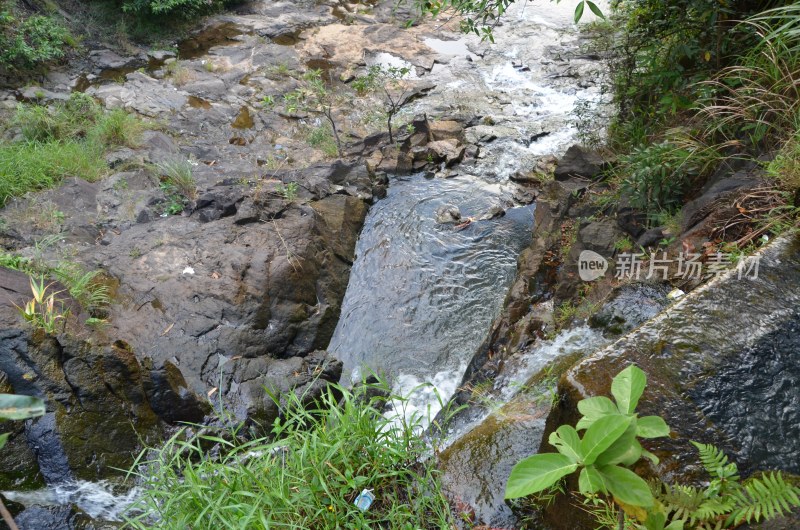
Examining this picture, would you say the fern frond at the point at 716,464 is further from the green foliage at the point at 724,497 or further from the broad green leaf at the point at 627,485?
the broad green leaf at the point at 627,485

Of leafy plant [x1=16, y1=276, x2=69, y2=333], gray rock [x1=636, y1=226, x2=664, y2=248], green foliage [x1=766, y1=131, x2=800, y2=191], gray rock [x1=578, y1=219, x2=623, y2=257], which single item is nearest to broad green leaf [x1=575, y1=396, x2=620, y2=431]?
green foliage [x1=766, y1=131, x2=800, y2=191]

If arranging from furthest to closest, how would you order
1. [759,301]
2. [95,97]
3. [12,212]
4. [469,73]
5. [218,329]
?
1. [469,73]
2. [95,97]
3. [12,212]
4. [218,329]
5. [759,301]

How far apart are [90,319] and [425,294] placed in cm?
321

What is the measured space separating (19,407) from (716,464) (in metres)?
2.05

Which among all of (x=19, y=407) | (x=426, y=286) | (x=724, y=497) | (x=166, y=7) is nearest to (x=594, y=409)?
(x=724, y=497)

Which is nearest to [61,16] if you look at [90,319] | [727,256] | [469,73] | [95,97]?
[95,97]

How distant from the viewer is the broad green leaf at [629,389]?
1585 millimetres

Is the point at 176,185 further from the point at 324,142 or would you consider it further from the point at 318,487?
the point at 318,487

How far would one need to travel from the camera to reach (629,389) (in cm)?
162

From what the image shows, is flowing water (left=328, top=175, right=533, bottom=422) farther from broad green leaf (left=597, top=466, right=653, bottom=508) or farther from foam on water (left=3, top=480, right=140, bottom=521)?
broad green leaf (left=597, top=466, right=653, bottom=508)

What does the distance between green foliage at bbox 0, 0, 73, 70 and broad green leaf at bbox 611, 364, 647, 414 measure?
1141 cm

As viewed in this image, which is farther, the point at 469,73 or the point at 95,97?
the point at 469,73

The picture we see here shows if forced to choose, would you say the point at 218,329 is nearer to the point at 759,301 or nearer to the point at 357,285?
the point at 357,285

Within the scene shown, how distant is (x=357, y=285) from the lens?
6.10m
